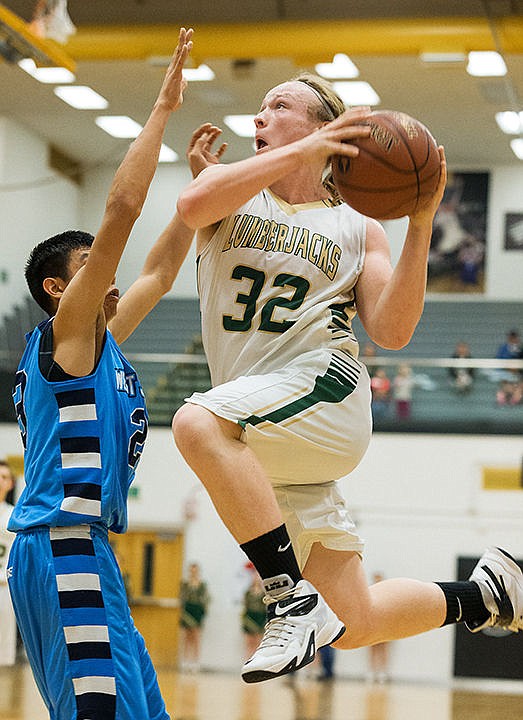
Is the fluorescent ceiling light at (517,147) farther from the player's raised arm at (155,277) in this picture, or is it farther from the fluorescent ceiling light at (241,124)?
the player's raised arm at (155,277)

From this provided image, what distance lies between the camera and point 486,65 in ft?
53.3

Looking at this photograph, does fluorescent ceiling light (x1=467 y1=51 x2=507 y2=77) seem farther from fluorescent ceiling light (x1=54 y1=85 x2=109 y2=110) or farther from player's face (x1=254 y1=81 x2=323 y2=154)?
player's face (x1=254 y1=81 x2=323 y2=154)

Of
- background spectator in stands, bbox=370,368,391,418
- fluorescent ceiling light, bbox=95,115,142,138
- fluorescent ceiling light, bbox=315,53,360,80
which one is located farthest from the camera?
fluorescent ceiling light, bbox=95,115,142,138

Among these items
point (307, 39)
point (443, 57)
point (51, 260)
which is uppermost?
point (307, 39)

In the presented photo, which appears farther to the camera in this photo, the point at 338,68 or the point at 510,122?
the point at 510,122

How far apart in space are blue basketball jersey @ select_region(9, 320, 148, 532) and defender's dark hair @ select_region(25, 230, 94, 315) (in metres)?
0.22

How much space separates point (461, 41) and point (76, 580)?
42.4 ft

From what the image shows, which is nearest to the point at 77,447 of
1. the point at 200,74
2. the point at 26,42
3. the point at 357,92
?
the point at 26,42

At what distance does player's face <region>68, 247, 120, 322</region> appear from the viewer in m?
3.90

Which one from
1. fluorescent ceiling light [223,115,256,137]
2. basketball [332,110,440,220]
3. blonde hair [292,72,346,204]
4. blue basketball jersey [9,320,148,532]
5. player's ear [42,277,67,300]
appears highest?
fluorescent ceiling light [223,115,256,137]

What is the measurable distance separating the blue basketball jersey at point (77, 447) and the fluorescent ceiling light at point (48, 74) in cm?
1469

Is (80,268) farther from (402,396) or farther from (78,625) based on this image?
(402,396)

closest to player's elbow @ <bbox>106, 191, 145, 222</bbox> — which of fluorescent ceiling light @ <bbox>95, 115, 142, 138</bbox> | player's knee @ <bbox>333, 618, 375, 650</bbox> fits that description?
player's knee @ <bbox>333, 618, 375, 650</bbox>

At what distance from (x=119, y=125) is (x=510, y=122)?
7089mm
